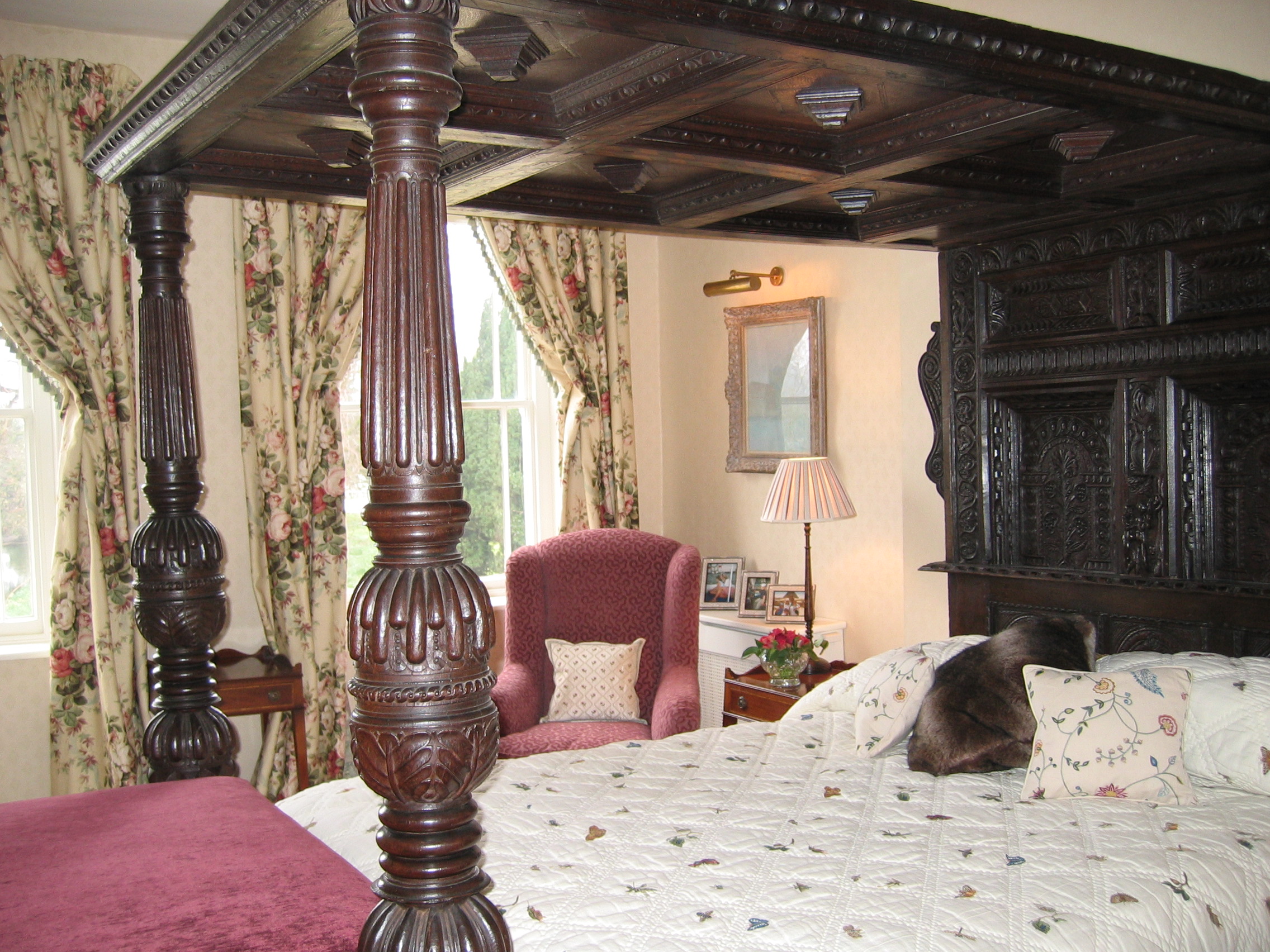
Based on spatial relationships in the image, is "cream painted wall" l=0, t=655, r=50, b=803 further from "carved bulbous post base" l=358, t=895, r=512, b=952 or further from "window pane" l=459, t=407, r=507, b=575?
"carved bulbous post base" l=358, t=895, r=512, b=952

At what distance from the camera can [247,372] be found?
4738mm

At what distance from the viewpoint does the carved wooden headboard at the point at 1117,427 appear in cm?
316

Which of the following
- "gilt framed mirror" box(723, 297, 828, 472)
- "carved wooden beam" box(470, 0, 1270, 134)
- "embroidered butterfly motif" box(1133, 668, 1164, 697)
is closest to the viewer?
"carved wooden beam" box(470, 0, 1270, 134)

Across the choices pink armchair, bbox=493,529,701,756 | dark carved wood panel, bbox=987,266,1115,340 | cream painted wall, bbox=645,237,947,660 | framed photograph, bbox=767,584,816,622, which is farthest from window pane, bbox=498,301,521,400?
dark carved wood panel, bbox=987,266,1115,340

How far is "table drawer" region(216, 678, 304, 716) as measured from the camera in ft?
14.0

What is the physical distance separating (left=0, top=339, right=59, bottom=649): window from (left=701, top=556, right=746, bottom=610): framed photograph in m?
2.89

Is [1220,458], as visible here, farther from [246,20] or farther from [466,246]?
[466,246]

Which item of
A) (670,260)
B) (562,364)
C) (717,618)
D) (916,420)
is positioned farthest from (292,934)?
(670,260)

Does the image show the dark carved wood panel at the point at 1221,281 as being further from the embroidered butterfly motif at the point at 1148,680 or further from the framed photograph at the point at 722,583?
the framed photograph at the point at 722,583

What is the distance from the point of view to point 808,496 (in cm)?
445

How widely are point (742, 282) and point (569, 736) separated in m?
2.32

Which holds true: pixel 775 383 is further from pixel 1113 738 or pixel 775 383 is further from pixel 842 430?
pixel 1113 738

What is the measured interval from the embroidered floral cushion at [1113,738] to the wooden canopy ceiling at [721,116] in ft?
4.46

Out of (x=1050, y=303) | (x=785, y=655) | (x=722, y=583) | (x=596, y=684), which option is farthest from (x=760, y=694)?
(x=1050, y=303)
